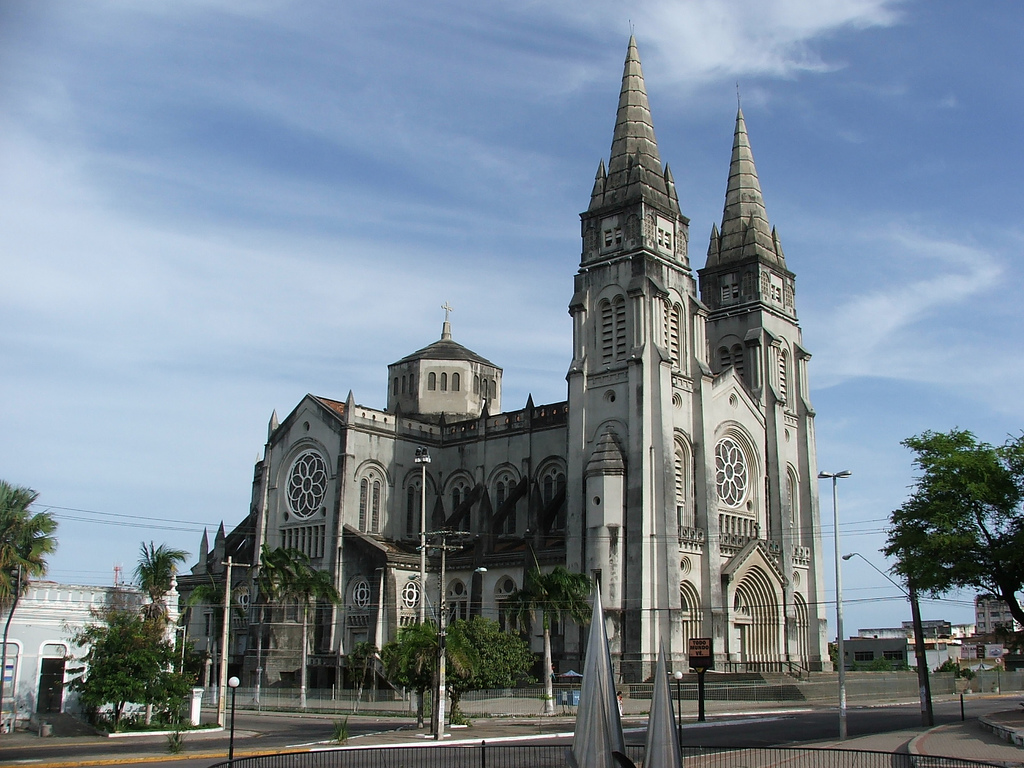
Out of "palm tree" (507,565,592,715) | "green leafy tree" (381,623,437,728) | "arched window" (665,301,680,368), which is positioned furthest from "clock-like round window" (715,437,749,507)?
"green leafy tree" (381,623,437,728)

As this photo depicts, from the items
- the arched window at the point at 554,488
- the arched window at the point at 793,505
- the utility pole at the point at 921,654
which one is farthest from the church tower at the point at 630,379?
the utility pole at the point at 921,654

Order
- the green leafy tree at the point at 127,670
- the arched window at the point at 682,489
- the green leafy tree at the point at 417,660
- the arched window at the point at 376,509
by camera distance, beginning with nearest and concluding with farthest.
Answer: the green leafy tree at the point at 127,670
the green leafy tree at the point at 417,660
the arched window at the point at 682,489
the arched window at the point at 376,509

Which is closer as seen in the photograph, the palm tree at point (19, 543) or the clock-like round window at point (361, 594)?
the palm tree at point (19, 543)

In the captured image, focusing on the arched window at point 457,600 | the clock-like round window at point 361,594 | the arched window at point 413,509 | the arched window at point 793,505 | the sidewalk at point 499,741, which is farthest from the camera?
Answer: the arched window at point 413,509

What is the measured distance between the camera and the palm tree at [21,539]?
34.1m

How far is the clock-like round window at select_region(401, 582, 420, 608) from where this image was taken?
62.7 metres

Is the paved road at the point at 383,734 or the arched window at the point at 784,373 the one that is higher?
the arched window at the point at 784,373

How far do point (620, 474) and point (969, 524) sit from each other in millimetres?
21841

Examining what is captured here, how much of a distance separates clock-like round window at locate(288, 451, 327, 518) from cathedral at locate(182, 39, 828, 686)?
0.14 metres

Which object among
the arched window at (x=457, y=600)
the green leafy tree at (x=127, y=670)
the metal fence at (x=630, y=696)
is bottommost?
the metal fence at (x=630, y=696)

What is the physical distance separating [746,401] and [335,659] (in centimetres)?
2817

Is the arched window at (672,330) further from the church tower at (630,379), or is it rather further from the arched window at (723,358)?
the arched window at (723,358)

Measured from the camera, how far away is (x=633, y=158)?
61.2 metres

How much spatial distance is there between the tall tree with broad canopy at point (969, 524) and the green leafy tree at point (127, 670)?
24520 mm
